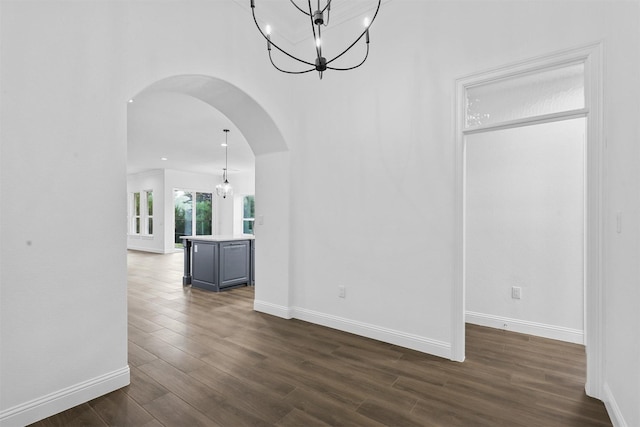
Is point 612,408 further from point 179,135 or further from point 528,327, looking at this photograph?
point 179,135

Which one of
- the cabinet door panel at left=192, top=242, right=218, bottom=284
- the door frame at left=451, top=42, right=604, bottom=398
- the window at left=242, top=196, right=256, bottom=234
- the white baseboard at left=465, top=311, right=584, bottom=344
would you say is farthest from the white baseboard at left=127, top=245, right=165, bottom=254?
the door frame at left=451, top=42, right=604, bottom=398

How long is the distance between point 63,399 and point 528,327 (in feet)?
13.1

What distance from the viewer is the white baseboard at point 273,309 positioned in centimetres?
378

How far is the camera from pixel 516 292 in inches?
133

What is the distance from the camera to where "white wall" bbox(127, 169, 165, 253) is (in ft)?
35.7

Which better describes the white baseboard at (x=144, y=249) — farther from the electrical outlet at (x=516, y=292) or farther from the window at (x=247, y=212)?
the electrical outlet at (x=516, y=292)

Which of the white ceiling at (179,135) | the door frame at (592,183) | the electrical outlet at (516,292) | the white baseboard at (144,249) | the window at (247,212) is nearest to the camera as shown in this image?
the door frame at (592,183)

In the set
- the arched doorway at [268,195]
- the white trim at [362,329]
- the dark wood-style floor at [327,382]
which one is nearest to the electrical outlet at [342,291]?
the white trim at [362,329]

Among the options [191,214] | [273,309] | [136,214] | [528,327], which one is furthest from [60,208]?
[136,214]

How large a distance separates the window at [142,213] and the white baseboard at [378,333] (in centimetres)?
974

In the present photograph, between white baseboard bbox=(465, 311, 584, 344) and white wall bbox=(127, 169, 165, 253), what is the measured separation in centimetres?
1010

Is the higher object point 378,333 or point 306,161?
point 306,161

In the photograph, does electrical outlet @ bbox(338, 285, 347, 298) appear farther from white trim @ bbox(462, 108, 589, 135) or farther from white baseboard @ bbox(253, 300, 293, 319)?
white trim @ bbox(462, 108, 589, 135)

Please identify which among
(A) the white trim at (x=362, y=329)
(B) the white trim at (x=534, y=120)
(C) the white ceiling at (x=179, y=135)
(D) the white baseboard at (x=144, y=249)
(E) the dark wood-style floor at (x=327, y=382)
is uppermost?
(C) the white ceiling at (x=179, y=135)
